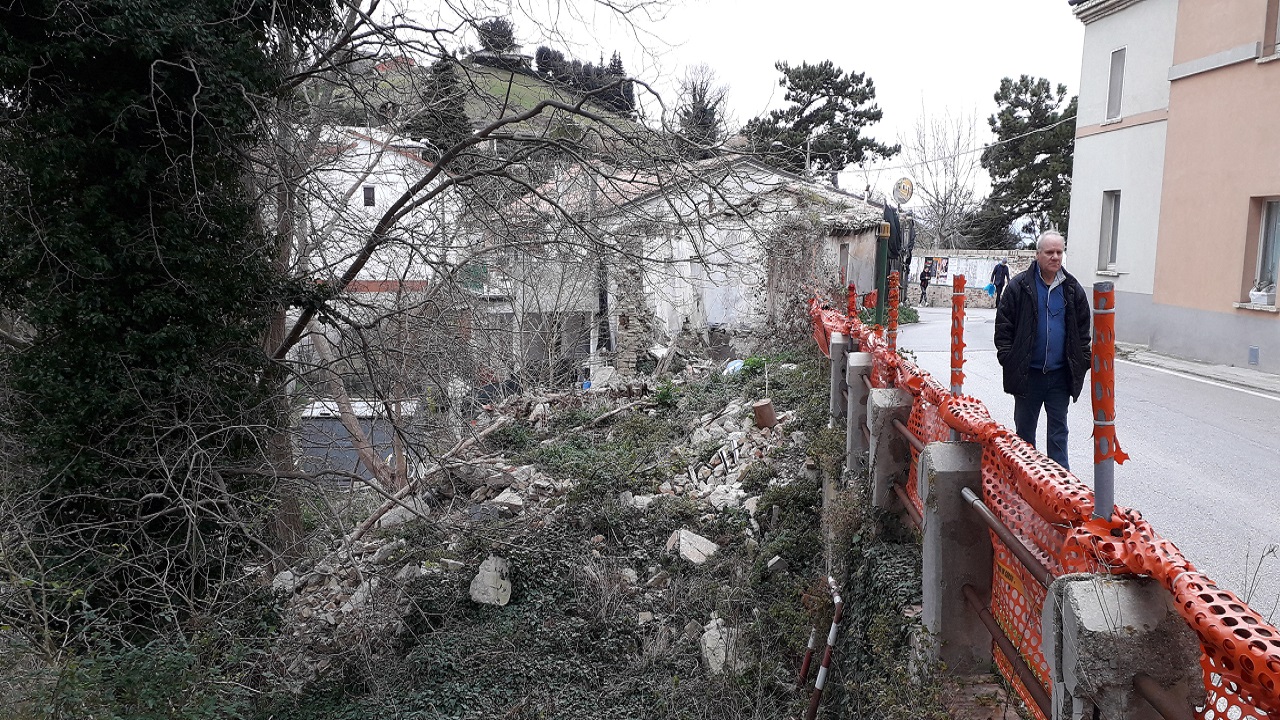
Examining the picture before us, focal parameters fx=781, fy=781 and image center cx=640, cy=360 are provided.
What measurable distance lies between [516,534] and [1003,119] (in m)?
42.8

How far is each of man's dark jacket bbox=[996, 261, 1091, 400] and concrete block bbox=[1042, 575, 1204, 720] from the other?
142 inches

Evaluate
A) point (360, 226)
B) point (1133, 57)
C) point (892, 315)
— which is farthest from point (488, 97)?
point (1133, 57)

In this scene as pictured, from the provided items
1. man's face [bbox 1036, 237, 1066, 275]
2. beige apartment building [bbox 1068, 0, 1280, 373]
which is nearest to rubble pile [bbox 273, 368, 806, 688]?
man's face [bbox 1036, 237, 1066, 275]

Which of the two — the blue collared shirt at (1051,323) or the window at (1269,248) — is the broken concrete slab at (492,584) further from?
the window at (1269,248)

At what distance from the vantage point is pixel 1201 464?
7.26m

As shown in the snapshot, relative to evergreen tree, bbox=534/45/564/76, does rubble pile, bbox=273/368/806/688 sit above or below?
below

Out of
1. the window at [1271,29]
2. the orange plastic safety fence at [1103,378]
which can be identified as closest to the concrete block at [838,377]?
the orange plastic safety fence at [1103,378]

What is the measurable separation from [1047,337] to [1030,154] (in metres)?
41.3

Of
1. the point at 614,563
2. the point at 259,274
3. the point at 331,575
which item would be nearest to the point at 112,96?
the point at 259,274

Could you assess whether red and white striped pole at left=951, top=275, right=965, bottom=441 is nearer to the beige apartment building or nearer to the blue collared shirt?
the blue collared shirt

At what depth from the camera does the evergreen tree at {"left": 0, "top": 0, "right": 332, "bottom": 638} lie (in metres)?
6.16

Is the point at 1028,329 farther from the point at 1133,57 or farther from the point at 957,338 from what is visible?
the point at 1133,57

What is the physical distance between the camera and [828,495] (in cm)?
709

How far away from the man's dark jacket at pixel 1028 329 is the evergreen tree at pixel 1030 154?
126 ft
